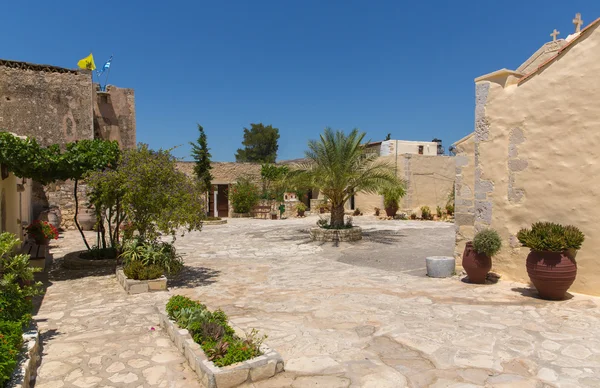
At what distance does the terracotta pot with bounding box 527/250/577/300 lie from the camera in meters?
6.11

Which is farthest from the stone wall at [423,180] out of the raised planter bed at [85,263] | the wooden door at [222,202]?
the raised planter bed at [85,263]

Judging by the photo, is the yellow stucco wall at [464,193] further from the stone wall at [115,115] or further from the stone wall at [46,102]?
the stone wall at [115,115]

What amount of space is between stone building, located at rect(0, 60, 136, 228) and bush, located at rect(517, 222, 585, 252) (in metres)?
16.9

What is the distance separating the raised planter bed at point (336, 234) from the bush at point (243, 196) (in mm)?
11442

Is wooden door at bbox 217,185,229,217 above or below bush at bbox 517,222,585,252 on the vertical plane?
above

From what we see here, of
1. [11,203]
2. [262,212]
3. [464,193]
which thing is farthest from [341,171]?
[262,212]

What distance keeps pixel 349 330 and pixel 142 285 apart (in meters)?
3.84

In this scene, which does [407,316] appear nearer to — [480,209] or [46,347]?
[480,209]

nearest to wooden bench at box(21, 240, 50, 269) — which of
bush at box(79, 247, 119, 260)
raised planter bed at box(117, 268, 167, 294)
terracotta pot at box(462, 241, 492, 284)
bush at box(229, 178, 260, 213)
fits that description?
bush at box(79, 247, 119, 260)

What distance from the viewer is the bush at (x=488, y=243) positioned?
23.8 feet

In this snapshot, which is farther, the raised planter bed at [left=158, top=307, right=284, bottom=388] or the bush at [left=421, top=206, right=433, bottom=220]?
the bush at [left=421, top=206, right=433, bottom=220]

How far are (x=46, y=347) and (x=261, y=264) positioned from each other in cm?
590

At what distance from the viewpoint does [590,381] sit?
3.70 metres

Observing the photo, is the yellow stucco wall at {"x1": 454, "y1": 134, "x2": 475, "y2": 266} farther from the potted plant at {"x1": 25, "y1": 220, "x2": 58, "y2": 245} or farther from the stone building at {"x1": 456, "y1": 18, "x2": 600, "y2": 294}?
the potted plant at {"x1": 25, "y1": 220, "x2": 58, "y2": 245}
